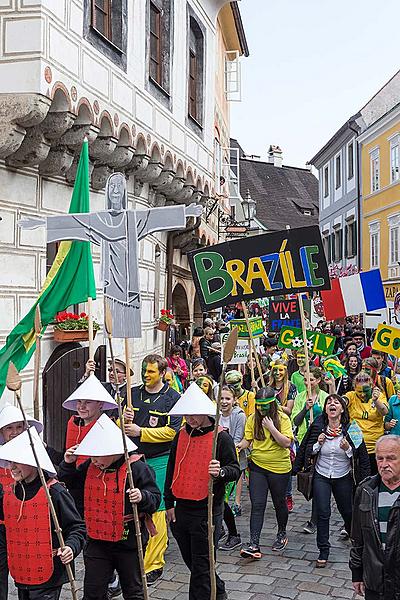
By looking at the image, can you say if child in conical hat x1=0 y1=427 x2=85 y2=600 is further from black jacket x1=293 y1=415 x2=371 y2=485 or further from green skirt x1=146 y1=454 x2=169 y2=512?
black jacket x1=293 y1=415 x2=371 y2=485

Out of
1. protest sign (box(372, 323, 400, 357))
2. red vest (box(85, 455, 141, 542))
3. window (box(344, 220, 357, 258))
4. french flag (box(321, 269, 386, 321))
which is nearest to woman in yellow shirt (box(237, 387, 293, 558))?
red vest (box(85, 455, 141, 542))

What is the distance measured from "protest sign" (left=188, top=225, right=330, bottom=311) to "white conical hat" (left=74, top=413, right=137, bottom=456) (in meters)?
3.39

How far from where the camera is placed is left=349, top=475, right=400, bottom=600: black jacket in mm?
4441

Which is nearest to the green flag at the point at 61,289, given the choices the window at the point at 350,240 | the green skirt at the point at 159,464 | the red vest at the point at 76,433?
the red vest at the point at 76,433

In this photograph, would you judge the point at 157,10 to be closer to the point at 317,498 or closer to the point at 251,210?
the point at 317,498

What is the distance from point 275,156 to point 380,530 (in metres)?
59.0

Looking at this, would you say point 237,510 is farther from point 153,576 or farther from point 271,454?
point 153,576

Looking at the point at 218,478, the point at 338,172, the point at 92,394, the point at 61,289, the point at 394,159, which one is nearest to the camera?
the point at 218,478

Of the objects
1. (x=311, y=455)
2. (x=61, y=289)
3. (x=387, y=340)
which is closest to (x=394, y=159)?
(x=387, y=340)

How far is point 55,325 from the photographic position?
9812 mm

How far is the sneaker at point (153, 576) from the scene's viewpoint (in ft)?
21.6

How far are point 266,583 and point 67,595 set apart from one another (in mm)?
1617

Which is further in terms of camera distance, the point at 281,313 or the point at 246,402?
the point at 281,313

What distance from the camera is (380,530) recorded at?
460cm
